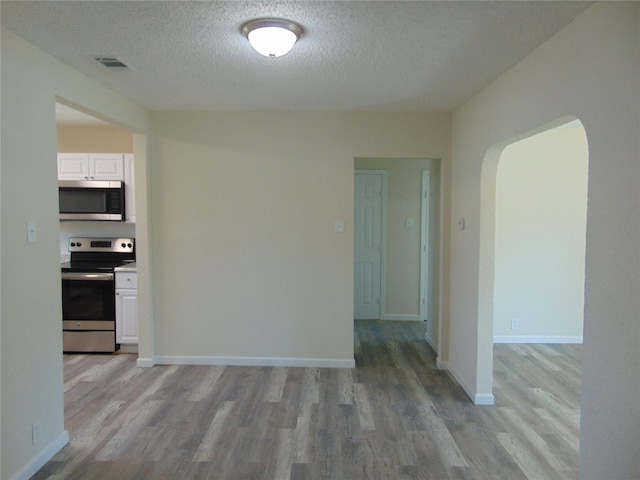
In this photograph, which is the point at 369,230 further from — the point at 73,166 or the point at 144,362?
the point at 73,166

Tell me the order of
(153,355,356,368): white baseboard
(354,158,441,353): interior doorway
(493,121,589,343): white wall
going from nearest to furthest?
(153,355,356,368): white baseboard
(493,121,589,343): white wall
(354,158,441,353): interior doorway

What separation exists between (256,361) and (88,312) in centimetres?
181

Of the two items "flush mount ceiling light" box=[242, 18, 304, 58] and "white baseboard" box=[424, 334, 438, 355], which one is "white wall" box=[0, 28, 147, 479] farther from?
"white baseboard" box=[424, 334, 438, 355]

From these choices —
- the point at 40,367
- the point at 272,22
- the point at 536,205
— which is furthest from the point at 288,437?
the point at 536,205

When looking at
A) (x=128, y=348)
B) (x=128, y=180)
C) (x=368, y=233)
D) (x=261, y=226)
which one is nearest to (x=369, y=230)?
(x=368, y=233)

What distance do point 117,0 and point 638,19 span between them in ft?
7.14

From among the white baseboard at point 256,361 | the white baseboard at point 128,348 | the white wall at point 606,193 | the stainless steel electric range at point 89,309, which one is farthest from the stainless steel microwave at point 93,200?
the white wall at point 606,193

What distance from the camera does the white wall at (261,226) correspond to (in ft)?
12.5

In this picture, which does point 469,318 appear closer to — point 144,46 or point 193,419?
point 193,419

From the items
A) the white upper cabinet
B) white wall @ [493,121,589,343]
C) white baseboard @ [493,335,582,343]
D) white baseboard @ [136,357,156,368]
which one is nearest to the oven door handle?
white baseboard @ [136,357,156,368]

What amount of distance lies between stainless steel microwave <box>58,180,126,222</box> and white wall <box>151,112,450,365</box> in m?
0.71

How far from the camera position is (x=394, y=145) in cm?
382

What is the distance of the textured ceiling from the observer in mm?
1869

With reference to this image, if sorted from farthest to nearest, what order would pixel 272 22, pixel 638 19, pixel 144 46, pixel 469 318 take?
pixel 469 318 → pixel 144 46 → pixel 272 22 → pixel 638 19
